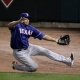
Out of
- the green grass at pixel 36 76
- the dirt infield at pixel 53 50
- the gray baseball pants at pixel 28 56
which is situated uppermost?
the gray baseball pants at pixel 28 56

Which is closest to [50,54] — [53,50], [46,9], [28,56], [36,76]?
[28,56]

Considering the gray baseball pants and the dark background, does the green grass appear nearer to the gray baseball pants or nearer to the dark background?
the gray baseball pants

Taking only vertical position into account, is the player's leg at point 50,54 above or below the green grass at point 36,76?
above

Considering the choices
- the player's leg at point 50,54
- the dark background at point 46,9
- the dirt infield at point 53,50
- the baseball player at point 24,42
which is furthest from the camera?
the dark background at point 46,9

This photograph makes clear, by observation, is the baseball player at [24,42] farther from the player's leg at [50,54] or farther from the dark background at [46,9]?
the dark background at [46,9]

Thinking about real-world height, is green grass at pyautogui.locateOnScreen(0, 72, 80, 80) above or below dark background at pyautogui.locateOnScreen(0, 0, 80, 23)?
below

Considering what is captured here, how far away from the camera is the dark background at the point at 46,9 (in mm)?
18250

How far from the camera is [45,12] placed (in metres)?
18.5

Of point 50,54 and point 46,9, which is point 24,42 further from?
point 46,9

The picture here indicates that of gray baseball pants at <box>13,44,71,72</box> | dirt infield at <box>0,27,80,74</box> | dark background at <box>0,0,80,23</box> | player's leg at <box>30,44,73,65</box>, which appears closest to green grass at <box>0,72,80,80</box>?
gray baseball pants at <box>13,44,71,72</box>

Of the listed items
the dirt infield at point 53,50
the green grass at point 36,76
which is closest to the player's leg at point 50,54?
the green grass at point 36,76

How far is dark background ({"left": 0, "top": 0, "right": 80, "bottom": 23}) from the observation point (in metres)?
18.2

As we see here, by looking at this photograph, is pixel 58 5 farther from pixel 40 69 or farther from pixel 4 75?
pixel 4 75

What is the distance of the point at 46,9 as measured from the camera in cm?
1850
